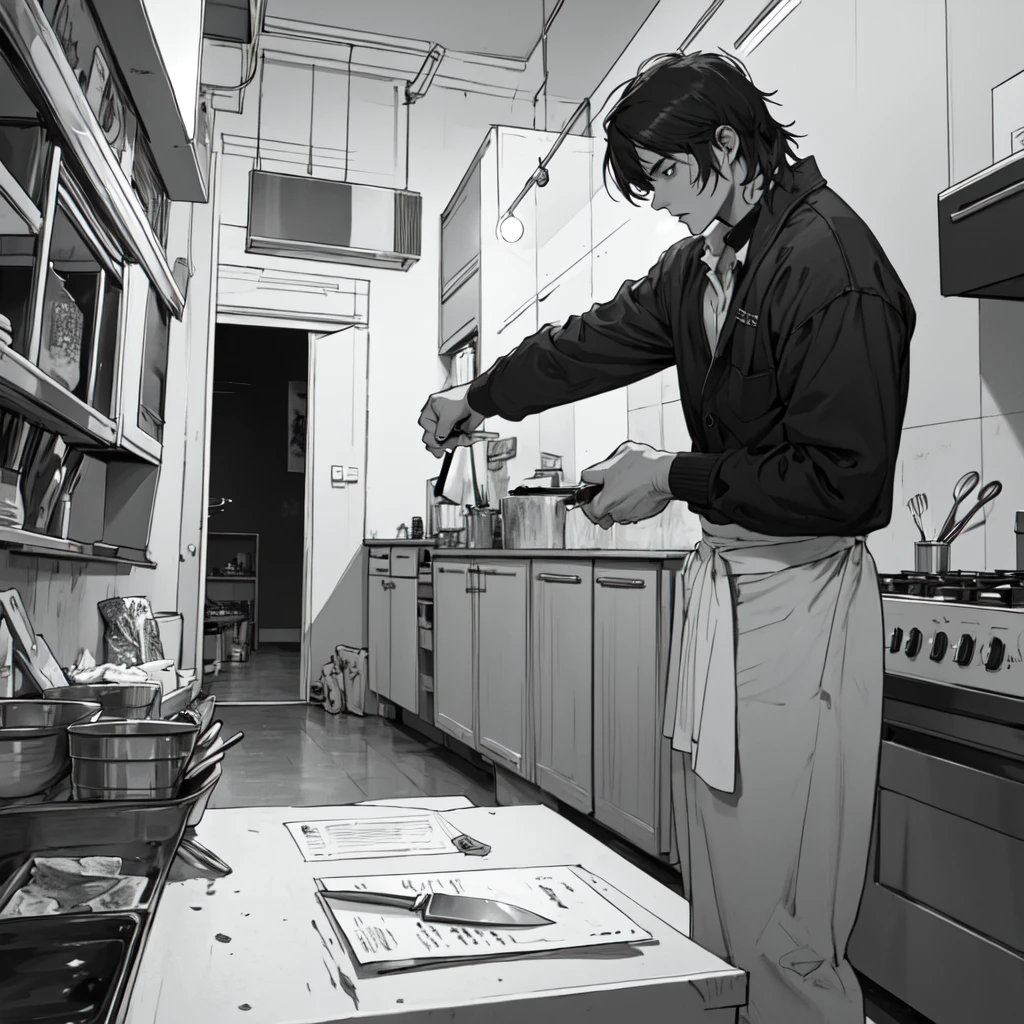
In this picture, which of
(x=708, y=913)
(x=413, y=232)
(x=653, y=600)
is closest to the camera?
(x=708, y=913)

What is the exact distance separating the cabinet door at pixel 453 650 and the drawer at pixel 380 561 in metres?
0.98

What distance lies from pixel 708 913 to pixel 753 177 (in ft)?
3.18

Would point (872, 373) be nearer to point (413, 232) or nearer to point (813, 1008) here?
point (813, 1008)

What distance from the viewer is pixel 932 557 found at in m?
2.10

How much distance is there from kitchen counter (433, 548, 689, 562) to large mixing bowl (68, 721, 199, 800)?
1.74 m

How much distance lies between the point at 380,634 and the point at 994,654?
4.32 meters

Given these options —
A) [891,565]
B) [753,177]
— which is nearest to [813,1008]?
[753,177]

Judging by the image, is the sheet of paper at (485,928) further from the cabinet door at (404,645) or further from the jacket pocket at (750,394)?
the cabinet door at (404,645)

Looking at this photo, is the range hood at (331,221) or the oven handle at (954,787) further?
the range hood at (331,221)

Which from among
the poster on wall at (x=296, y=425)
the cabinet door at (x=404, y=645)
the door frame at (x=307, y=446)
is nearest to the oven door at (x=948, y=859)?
the cabinet door at (x=404, y=645)

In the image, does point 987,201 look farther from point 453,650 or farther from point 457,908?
point 453,650

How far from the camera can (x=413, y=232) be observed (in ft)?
19.7

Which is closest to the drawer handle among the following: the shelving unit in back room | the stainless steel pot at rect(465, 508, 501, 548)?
the stainless steel pot at rect(465, 508, 501, 548)

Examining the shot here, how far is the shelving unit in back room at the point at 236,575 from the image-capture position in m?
9.13
